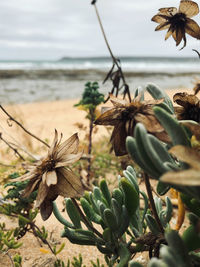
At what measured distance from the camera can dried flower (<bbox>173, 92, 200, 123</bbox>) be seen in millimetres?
982

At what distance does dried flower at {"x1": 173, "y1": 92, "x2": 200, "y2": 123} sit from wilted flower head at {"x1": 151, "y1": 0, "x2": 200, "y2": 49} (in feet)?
1.29

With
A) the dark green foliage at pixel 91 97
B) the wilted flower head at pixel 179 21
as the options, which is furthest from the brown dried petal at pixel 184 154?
the dark green foliage at pixel 91 97

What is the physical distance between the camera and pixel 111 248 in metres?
1.06

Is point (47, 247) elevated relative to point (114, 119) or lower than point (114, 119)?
lower

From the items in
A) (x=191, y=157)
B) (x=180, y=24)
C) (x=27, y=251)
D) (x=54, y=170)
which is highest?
(x=180, y=24)

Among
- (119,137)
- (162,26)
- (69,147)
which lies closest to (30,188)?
(69,147)

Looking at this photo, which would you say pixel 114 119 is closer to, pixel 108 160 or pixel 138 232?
pixel 138 232

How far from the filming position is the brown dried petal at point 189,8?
3.95 feet

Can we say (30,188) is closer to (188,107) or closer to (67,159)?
(67,159)

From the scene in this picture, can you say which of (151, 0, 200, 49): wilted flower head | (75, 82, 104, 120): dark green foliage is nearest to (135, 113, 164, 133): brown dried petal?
(151, 0, 200, 49): wilted flower head

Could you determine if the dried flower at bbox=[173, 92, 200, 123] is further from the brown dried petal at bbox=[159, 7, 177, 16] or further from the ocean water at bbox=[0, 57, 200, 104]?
the brown dried petal at bbox=[159, 7, 177, 16]

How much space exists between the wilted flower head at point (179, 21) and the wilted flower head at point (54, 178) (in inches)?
26.3

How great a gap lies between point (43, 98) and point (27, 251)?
938cm

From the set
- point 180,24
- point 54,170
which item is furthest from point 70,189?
point 180,24
